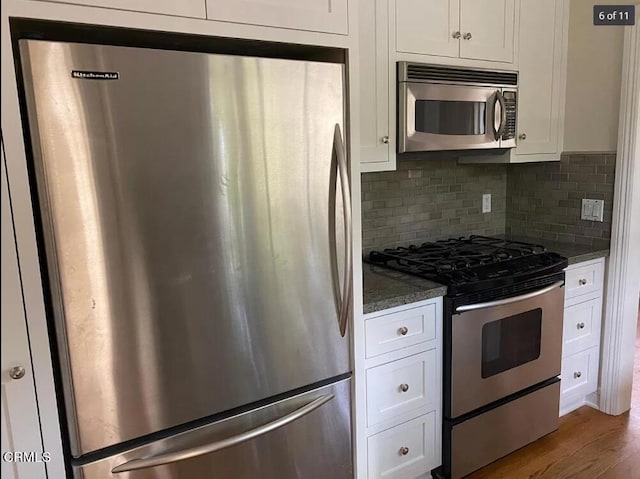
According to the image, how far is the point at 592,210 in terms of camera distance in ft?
8.66

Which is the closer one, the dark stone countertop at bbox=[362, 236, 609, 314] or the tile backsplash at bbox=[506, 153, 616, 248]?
the dark stone countertop at bbox=[362, 236, 609, 314]

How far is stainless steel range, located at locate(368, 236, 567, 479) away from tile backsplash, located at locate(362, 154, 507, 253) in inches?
6.0

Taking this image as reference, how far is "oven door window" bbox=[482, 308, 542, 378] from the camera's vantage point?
2.16m

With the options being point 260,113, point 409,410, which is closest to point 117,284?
point 260,113

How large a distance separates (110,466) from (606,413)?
256cm

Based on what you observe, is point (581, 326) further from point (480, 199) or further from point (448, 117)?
point (448, 117)

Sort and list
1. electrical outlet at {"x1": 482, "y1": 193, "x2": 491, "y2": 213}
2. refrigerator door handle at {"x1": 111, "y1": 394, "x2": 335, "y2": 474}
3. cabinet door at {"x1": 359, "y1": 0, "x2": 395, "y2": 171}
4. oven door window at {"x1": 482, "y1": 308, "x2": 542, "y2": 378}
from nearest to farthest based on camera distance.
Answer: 1. refrigerator door handle at {"x1": 111, "y1": 394, "x2": 335, "y2": 474}
2. cabinet door at {"x1": 359, "y1": 0, "x2": 395, "y2": 171}
3. oven door window at {"x1": 482, "y1": 308, "x2": 542, "y2": 378}
4. electrical outlet at {"x1": 482, "y1": 193, "x2": 491, "y2": 213}

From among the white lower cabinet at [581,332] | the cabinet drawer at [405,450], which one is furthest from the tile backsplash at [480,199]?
the cabinet drawer at [405,450]

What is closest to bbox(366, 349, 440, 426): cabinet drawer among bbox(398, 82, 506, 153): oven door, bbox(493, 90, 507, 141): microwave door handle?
bbox(398, 82, 506, 153): oven door

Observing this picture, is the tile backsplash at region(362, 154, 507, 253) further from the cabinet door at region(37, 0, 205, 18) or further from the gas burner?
the cabinet door at region(37, 0, 205, 18)

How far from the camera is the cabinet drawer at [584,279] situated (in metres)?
2.50

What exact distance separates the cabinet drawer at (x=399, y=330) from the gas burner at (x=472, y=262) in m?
0.15

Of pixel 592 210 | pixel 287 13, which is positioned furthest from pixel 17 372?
pixel 592 210

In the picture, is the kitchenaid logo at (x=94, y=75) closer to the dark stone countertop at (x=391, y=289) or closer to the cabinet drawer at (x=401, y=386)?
the dark stone countertop at (x=391, y=289)
